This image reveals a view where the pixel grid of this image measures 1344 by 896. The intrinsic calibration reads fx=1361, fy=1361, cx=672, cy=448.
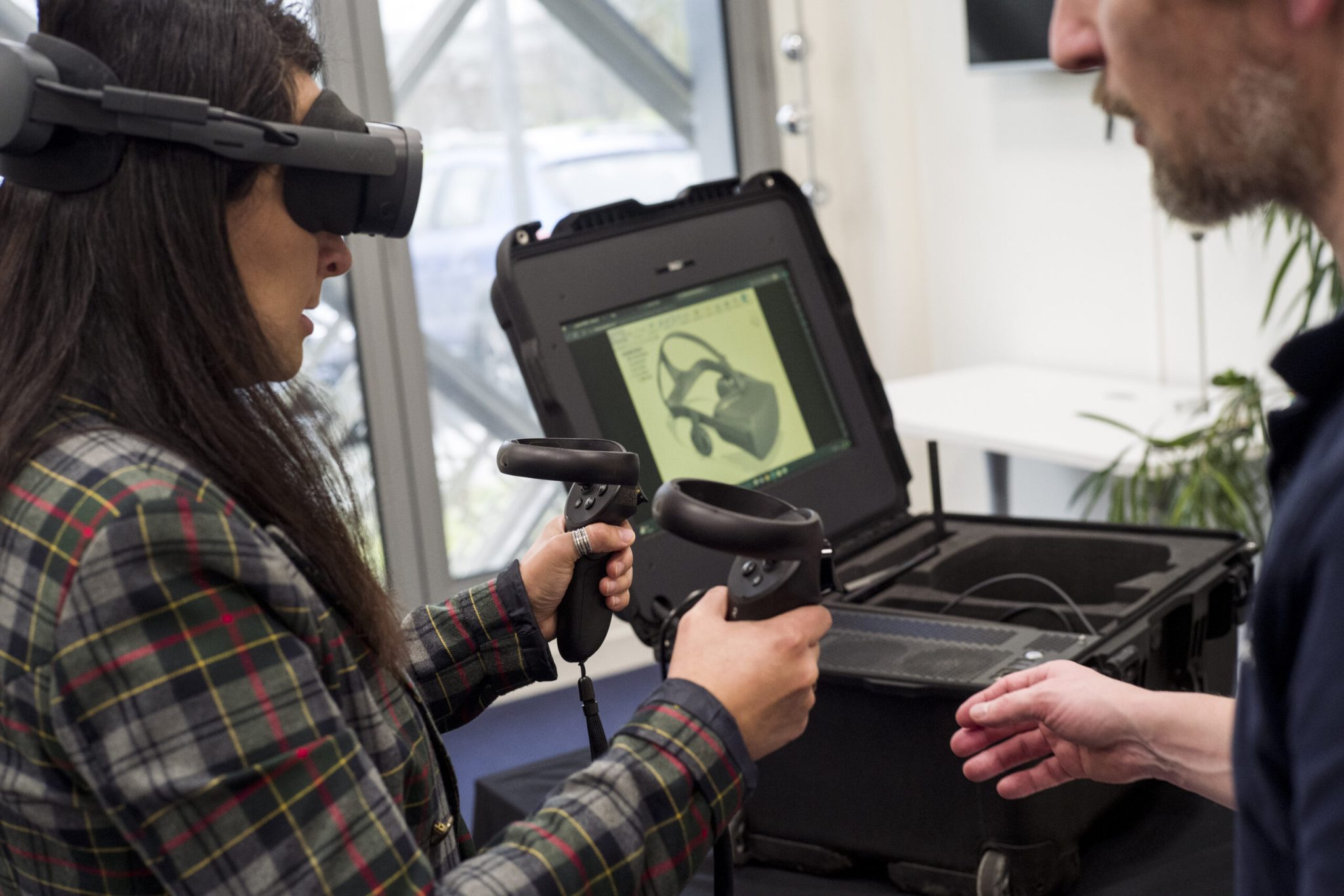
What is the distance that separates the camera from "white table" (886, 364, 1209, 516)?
241cm

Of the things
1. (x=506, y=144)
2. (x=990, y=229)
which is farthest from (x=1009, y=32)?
(x=506, y=144)

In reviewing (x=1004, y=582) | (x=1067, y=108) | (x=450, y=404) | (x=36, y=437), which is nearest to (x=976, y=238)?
(x=1067, y=108)

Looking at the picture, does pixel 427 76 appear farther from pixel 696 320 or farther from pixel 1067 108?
pixel 696 320

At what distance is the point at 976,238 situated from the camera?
350cm

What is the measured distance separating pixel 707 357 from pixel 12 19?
2269 millimetres

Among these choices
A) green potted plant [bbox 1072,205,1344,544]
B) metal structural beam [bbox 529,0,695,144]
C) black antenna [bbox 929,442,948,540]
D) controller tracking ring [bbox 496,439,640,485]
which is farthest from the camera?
metal structural beam [bbox 529,0,695,144]

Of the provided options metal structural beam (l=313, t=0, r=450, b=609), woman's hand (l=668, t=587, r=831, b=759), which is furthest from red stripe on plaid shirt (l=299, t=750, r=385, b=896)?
metal structural beam (l=313, t=0, r=450, b=609)

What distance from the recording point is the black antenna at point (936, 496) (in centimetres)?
137

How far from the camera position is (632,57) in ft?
11.6

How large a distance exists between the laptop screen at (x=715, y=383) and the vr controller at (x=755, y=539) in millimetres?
379

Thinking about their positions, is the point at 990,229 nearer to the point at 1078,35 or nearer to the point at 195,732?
the point at 1078,35

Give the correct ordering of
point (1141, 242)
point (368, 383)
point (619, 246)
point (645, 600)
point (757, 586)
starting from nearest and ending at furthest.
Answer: point (757, 586) < point (645, 600) < point (619, 246) < point (1141, 242) < point (368, 383)

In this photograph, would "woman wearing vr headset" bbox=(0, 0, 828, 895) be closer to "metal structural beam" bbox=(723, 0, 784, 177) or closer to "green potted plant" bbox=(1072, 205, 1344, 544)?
"green potted plant" bbox=(1072, 205, 1344, 544)

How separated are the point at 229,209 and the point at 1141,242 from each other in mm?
2559
